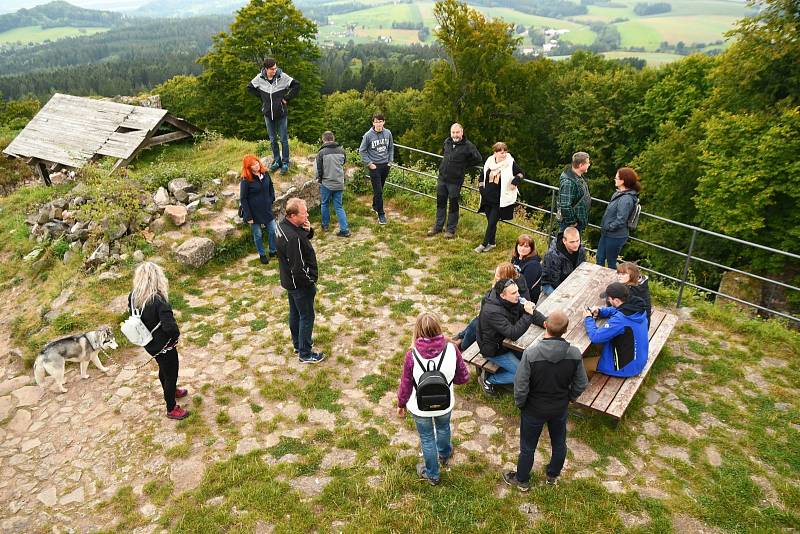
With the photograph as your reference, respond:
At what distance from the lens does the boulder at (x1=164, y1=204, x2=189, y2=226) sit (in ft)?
32.5

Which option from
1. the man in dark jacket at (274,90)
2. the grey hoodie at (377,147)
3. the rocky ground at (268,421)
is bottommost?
the rocky ground at (268,421)

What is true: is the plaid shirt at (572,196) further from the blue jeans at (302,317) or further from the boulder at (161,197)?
the boulder at (161,197)

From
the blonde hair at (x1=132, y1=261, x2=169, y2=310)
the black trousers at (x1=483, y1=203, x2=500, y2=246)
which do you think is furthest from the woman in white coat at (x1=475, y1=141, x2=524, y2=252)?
the blonde hair at (x1=132, y1=261, x2=169, y2=310)

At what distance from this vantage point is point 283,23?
1029 inches

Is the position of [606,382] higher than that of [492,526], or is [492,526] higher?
[606,382]

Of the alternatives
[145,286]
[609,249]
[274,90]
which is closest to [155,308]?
[145,286]

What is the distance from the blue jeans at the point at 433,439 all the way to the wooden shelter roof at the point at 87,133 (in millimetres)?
11509

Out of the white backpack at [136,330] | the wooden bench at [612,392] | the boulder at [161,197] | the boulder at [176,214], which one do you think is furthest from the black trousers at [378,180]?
the wooden bench at [612,392]

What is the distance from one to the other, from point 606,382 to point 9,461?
6.61 meters

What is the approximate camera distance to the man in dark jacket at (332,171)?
9.69m

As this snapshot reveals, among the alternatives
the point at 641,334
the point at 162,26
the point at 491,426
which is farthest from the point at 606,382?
the point at 162,26

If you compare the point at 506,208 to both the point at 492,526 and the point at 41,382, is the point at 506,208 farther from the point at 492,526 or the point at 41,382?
the point at 41,382

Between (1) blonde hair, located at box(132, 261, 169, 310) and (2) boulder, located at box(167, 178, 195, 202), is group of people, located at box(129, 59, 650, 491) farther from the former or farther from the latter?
(2) boulder, located at box(167, 178, 195, 202)

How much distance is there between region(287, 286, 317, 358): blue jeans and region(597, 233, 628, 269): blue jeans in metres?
4.40
